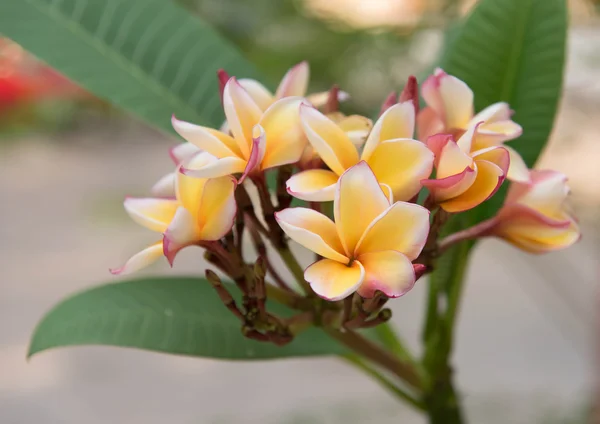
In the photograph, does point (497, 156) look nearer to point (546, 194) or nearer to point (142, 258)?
point (546, 194)

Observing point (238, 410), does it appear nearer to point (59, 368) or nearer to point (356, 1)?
point (59, 368)

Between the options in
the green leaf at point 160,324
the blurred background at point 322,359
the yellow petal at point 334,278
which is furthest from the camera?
the blurred background at point 322,359

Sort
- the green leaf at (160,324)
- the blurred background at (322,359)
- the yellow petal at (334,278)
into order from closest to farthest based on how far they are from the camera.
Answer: the yellow petal at (334,278) < the green leaf at (160,324) < the blurred background at (322,359)

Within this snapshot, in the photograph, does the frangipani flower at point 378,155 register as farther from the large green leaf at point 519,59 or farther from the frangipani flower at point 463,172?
the large green leaf at point 519,59

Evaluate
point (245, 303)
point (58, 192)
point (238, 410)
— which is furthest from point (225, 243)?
point (58, 192)

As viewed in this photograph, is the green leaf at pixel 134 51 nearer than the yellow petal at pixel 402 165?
No

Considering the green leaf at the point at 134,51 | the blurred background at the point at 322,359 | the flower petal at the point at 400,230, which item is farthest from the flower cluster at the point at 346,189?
the blurred background at the point at 322,359

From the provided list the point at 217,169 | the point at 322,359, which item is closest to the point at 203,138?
the point at 217,169
